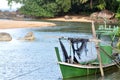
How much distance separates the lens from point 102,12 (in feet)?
261

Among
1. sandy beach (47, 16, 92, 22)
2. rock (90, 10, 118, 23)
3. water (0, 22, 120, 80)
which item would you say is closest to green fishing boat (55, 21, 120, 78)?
water (0, 22, 120, 80)

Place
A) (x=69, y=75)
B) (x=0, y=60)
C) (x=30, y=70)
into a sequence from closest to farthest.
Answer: (x=69, y=75), (x=30, y=70), (x=0, y=60)

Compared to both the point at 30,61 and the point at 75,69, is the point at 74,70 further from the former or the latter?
the point at 30,61

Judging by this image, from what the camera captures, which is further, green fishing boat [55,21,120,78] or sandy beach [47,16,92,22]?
sandy beach [47,16,92,22]

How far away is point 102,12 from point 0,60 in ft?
160

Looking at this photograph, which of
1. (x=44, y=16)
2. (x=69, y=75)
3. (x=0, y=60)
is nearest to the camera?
(x=69, y=75)

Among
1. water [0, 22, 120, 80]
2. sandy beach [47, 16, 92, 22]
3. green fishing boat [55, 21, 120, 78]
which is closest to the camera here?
green fishing boat [55, 21, 120, 78]

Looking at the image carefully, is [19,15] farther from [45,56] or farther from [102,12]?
[45,56]

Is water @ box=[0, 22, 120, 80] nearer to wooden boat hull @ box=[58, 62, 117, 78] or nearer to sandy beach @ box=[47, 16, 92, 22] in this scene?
wooden boat hull @ box=[58, 62, 117, 78]

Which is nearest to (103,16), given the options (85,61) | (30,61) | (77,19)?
(77,19)

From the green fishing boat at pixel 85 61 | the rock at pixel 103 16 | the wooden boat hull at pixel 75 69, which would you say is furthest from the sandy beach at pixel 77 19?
the wooden boat hull at pixel 75 69

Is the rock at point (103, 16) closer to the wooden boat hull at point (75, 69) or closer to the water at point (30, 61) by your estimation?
the water at point (30, 61)

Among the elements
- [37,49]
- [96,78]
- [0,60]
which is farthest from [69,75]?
[37,49]

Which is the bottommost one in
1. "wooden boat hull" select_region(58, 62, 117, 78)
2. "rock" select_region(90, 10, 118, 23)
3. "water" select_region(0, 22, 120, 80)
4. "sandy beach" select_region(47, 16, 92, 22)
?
"sandy beach" select_region(47, 16, 92, 22)
